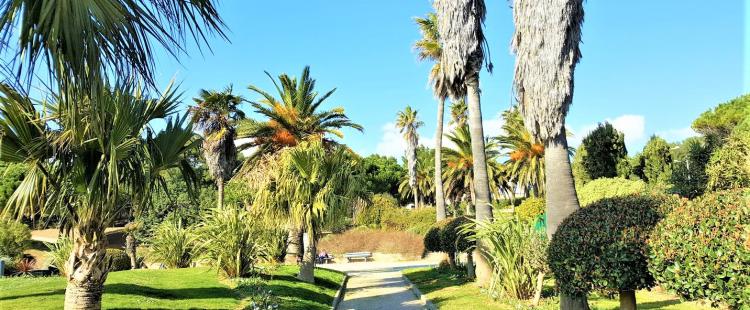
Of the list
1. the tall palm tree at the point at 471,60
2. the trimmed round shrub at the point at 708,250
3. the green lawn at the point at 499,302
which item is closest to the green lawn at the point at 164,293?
the green lawn at the point at 499,302

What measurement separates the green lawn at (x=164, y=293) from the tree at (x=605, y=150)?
16776 mm

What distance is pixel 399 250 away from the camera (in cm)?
4006

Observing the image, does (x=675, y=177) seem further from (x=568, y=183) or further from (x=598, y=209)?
(x=598, y=209)

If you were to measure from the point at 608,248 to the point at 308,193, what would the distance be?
419 inches

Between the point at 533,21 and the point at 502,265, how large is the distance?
5.25 meters

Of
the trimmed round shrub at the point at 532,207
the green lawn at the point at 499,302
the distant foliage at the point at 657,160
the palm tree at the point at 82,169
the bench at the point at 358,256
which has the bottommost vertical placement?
the green lawn at the point at 499,302

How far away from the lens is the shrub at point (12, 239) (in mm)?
24547

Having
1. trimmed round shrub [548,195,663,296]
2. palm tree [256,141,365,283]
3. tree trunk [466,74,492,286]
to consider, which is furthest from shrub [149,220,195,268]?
trimmed round shrub [548,195,663,296]

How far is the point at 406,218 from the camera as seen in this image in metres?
47.3

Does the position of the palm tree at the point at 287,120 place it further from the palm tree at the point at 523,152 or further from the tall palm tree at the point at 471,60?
the palm tree at the point at 523,152

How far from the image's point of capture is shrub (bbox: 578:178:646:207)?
1872 cm

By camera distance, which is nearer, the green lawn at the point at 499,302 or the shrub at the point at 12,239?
the green lawn at the point at 499,302

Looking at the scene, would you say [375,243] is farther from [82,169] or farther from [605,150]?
[82,169]

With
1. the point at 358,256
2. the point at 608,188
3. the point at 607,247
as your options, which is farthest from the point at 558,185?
the point at 358,256
